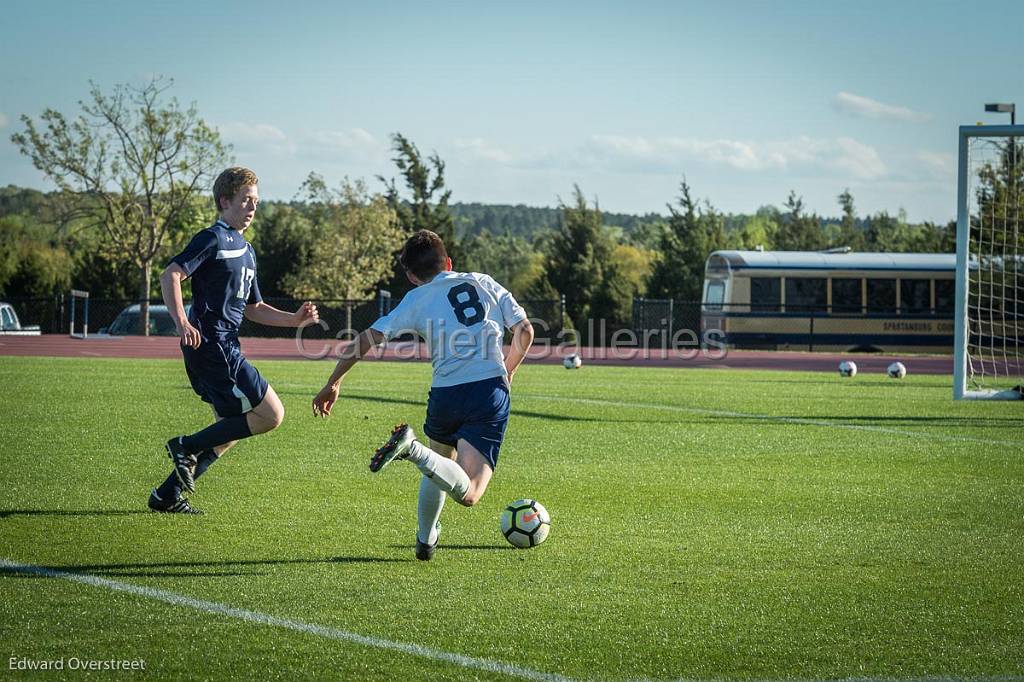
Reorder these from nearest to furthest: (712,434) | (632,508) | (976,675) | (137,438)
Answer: (976,675), (632,508), (137,438), (712,434)

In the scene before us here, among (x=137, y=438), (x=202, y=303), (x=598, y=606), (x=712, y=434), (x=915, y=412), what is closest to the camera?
(x=598, y=606)

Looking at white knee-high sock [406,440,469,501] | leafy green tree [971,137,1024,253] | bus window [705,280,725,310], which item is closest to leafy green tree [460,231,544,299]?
bus window [705,280,725,310]

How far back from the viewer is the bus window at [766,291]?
3906 centimetres

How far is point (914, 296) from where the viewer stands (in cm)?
3934

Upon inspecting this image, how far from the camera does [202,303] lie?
7207mm

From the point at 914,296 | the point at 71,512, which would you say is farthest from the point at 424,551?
the point at 914,296

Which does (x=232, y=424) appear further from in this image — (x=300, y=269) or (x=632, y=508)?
(x=300, y=269)

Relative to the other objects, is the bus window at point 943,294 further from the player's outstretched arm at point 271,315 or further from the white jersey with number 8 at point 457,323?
the white jersey with number 8 at point 457,323

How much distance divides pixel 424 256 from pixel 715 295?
34.7 meters

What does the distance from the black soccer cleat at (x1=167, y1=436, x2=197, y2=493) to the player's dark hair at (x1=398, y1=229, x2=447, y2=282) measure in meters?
2.12

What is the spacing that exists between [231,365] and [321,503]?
121 centimetres

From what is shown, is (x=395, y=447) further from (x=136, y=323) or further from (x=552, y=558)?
(x=136, y=323)

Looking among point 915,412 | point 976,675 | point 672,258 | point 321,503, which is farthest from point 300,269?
point 976,675

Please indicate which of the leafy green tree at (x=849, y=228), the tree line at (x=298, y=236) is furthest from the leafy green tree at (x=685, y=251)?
the leafy green tree at (x=849, y=228)
